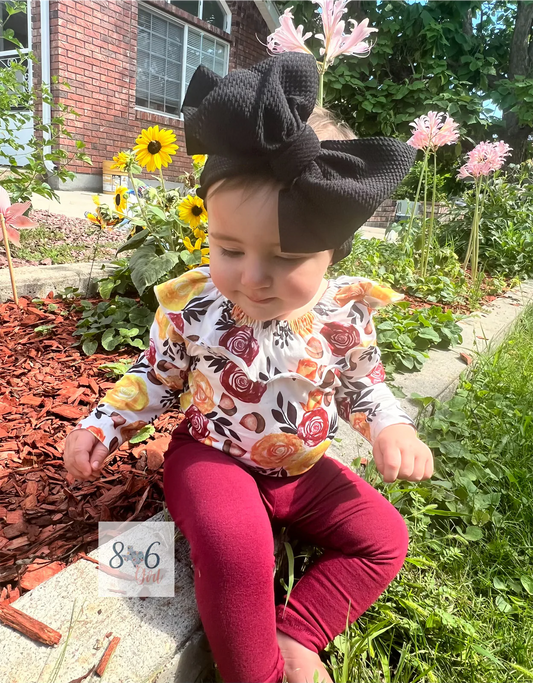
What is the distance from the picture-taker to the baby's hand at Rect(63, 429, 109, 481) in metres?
1.17

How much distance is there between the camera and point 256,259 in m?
1.00

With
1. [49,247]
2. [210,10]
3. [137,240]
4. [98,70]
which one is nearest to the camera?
[137,240]

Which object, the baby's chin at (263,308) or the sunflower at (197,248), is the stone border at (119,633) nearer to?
the baby's chin at (263,308)

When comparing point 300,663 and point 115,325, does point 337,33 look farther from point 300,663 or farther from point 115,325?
point 300,663

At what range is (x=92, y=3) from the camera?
754 centimetres

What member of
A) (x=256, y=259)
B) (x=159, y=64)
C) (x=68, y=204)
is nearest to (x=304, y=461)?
(x=256, y=259)

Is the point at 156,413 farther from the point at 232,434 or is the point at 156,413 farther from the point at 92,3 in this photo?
the point at 92,3

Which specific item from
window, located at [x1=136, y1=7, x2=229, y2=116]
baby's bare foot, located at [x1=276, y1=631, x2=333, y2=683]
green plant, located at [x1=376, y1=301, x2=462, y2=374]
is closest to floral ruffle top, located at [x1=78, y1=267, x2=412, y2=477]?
baby's bare foot, located at [x1=276, y1=631, x2=333, y2=683]

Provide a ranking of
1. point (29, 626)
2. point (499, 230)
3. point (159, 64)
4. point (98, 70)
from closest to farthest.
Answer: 1. point (29, 626)
2. point (499, 230)
3. point (98, 70)
4. point (159, 64)

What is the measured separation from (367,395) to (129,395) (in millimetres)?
621

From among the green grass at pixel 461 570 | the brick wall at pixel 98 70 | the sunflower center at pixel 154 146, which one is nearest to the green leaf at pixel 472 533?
the green grass at pixel 461 570

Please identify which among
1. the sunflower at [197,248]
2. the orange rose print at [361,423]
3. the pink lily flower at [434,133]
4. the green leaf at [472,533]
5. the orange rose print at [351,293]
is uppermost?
the pink lily flower at [434,133]

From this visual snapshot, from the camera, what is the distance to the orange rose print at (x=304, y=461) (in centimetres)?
122

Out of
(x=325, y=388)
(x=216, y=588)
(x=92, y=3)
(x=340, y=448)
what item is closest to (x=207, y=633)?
(x=216, y=588)
